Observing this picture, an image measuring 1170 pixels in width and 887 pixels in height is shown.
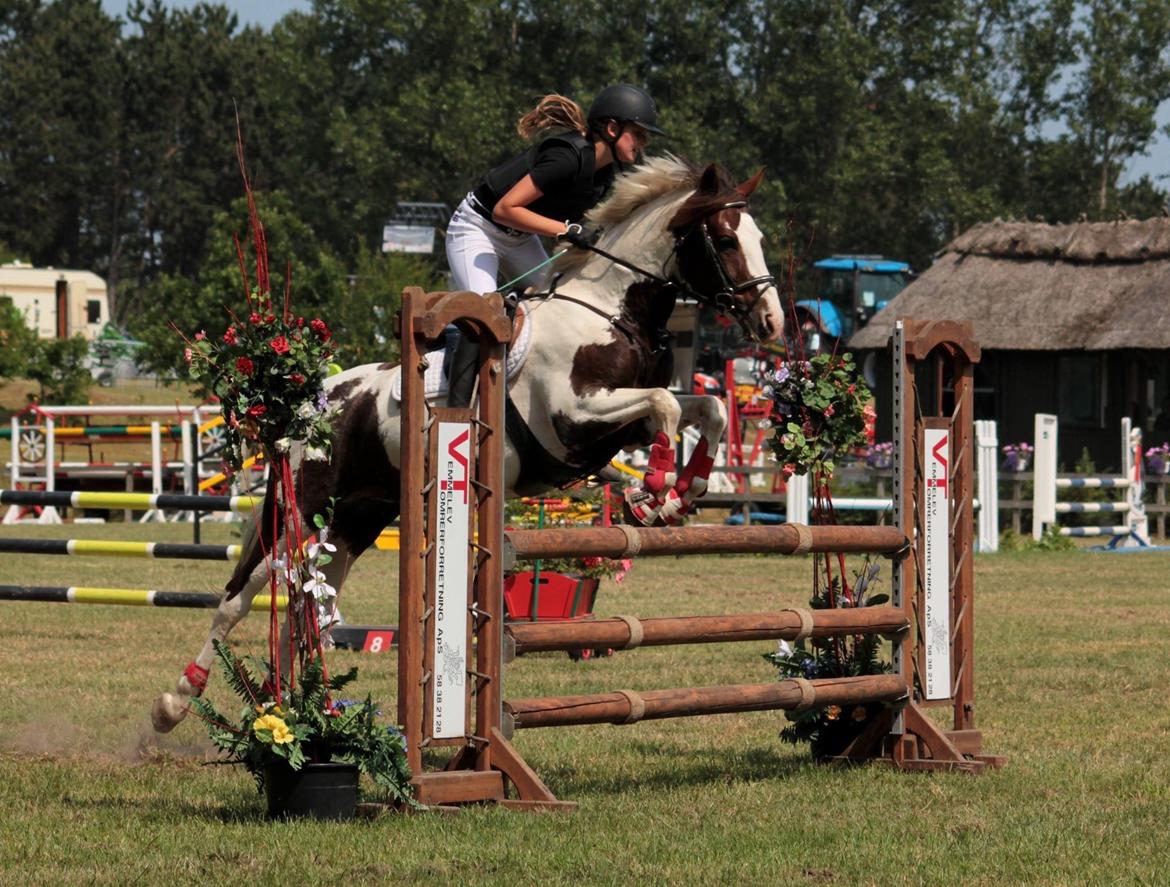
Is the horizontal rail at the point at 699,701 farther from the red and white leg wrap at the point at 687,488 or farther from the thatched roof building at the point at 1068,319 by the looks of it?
the thatched roof building at the point at 1068,319

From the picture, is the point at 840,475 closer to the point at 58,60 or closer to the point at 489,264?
the point at 489,264

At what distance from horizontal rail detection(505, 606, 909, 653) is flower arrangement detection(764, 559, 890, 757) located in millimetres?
271

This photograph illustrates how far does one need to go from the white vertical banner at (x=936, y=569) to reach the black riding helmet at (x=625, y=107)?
5.38 ft

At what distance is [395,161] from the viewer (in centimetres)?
5541

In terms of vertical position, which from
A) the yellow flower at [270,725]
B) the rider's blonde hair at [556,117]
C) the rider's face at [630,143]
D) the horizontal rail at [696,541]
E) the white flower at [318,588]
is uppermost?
the rider's blonde hair at [556,117]

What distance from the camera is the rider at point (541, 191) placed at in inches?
265

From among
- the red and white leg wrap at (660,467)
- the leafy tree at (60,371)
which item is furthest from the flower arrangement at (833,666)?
the leafy tree at (60,371)

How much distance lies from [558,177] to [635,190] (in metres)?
0.43

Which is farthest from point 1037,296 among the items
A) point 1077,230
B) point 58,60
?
point 58,60

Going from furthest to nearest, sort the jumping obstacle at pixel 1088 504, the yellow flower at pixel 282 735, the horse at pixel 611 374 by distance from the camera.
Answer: the jumping obstacle at pixel 1088 504, the horse at pixel 611 374, the yellow flower at pixel 282 735

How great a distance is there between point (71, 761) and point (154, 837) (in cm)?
171

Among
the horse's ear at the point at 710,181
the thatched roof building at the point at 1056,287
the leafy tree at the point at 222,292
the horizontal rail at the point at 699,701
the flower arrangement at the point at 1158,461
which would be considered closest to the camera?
the horizontal rail at the point at 699,701

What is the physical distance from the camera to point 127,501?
10820mm

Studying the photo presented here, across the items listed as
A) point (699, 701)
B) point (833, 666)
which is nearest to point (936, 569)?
point (833, 666)
